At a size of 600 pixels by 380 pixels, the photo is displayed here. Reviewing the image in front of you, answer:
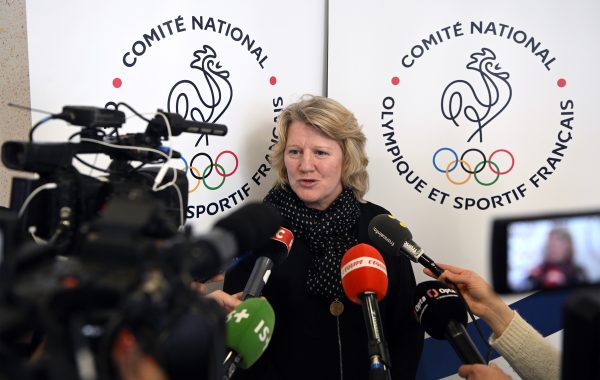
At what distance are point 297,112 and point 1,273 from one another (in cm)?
139

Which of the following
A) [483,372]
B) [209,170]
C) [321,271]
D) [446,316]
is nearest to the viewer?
[483,372]

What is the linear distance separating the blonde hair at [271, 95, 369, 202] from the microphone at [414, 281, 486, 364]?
0.62m

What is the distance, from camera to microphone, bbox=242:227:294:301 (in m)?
1.46

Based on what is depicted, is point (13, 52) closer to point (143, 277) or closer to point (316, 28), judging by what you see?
point (316, 28)

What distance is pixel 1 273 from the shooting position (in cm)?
66

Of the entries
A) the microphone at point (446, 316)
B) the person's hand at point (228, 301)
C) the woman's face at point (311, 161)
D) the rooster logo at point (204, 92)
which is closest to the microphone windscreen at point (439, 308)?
the microphone at point (446, 316)

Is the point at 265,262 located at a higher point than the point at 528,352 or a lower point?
higher

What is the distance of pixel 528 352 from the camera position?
4.61 feet

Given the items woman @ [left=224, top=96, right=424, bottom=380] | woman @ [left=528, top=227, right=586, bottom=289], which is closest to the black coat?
woman @ [left=224, top=96, right=424, bottom=380]

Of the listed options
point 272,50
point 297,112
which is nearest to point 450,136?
point 297,112

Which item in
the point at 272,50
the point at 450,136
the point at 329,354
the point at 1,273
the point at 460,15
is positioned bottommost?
the point at 329,354

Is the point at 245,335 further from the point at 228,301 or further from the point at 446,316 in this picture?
the point at 446,316

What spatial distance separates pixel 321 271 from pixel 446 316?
606 millimetres

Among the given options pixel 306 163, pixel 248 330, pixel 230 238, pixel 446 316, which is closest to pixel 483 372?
pixel 446 316
